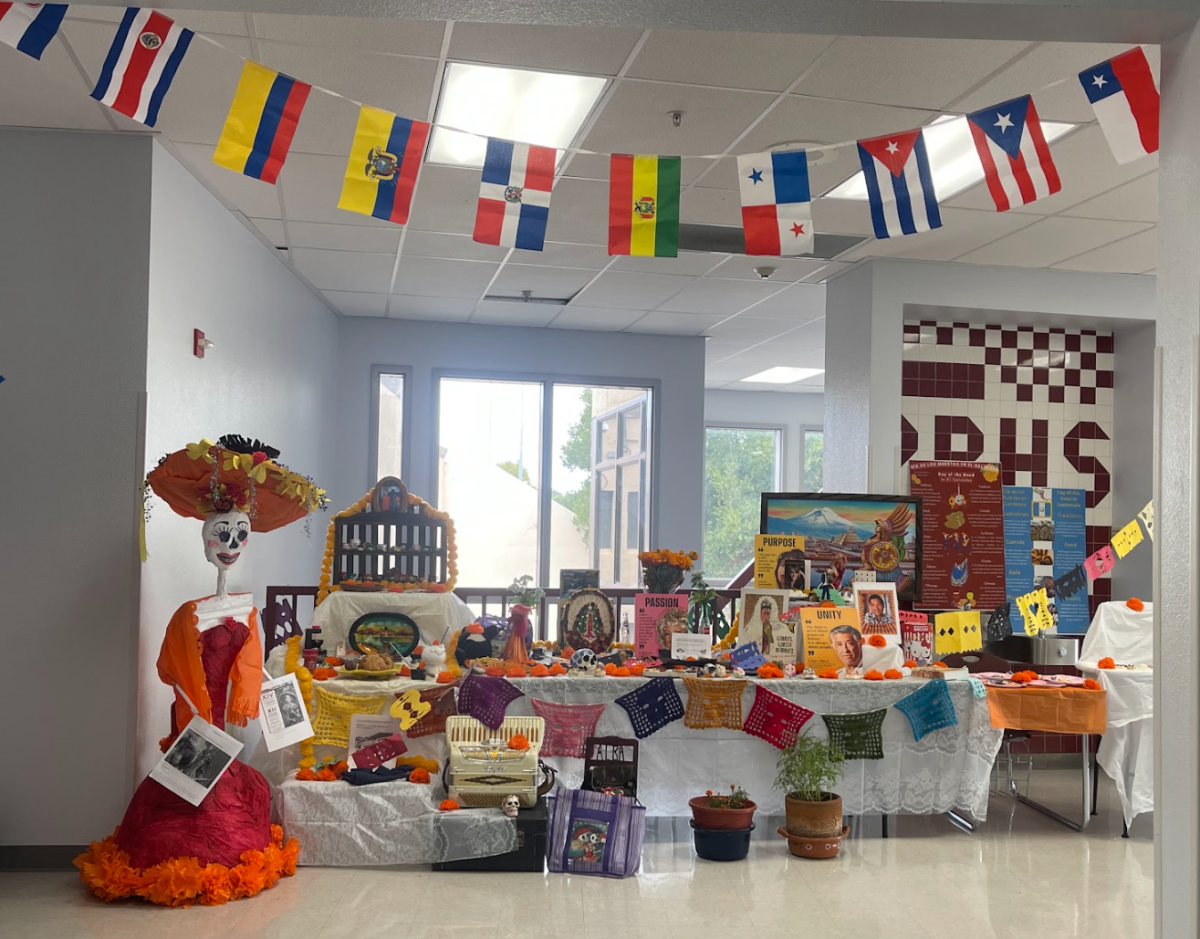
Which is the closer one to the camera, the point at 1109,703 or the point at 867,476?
the point at 1109,703

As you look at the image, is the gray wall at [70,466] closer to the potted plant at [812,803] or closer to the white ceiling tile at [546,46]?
the white ceiling tile at [546,46]

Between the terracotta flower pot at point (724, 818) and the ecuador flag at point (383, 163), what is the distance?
2888 mm

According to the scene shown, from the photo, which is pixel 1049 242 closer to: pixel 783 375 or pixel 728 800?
pixel 728 800

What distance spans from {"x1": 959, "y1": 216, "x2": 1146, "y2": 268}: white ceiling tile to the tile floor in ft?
10.6

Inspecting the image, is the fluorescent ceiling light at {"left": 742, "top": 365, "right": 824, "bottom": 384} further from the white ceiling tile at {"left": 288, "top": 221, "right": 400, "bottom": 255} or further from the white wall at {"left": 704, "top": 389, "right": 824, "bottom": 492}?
the white ceiling tile at {"left": 288, "top": 221, "right": 400, "bottom": 255}

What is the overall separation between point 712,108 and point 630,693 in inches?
103

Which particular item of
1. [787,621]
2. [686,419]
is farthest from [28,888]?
[686,419]

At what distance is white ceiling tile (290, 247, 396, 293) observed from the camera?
284 inches

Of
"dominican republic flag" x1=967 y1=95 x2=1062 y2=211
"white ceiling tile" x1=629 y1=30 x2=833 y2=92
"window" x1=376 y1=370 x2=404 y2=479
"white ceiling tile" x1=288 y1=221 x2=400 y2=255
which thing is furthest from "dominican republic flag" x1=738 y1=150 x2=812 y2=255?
"window" x1=376 y1=370 x2=404 y2=479

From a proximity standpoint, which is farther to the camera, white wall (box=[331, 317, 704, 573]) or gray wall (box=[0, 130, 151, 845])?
white wall (box=[331, 317, 704, 573])

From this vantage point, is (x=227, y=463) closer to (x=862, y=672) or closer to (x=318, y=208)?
(x=318, y=208)

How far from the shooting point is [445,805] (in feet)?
15.5

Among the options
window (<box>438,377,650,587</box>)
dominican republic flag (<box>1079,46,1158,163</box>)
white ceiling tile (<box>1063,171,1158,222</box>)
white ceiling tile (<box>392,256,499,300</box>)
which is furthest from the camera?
window (<box>438,377,650,587</box>)

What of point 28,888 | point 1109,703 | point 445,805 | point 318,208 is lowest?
point 28,888
